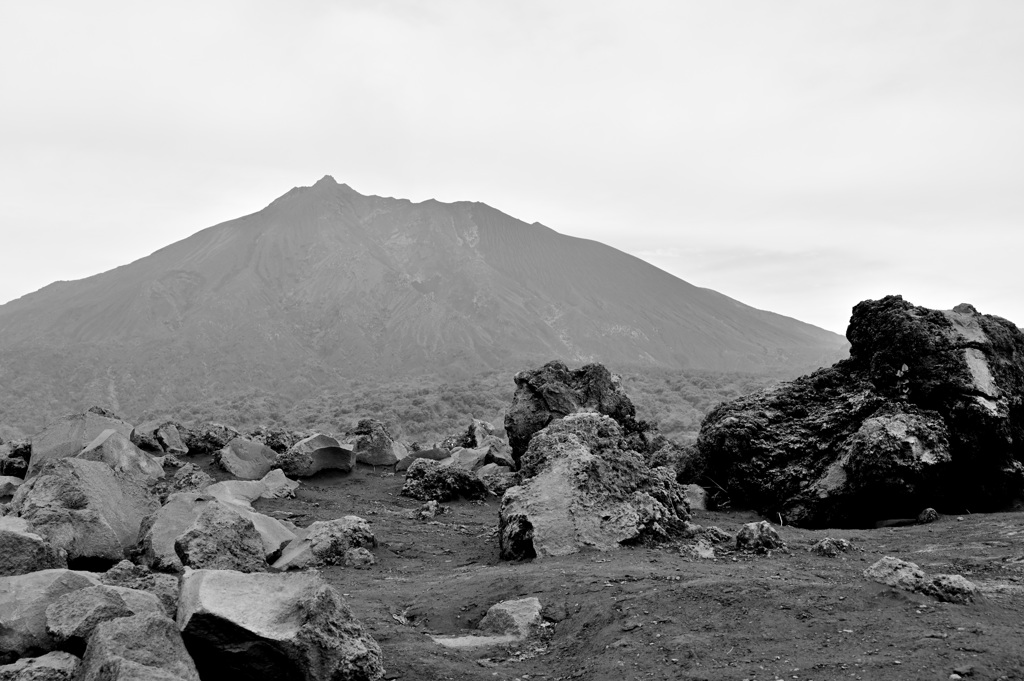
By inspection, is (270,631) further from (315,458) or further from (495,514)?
(315,458)

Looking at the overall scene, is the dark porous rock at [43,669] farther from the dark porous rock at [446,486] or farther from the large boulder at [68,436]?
the large boulder at [68,436]

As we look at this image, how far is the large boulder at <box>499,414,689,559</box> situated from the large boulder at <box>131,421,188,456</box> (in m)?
12.9

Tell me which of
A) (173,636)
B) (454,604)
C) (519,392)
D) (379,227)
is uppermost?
(379,227)

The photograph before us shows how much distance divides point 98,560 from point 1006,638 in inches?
377

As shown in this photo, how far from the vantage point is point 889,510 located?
46.4 feet

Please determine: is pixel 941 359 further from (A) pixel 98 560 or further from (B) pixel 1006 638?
(A) pixel 98 560

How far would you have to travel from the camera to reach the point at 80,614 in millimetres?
6098

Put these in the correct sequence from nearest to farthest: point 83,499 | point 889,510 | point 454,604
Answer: point 454,604, point 83,499, point 889,510

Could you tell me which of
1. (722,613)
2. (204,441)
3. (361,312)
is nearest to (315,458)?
(204,441)

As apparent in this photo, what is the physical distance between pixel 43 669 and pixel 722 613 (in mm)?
5656

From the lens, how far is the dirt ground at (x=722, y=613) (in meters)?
6.45

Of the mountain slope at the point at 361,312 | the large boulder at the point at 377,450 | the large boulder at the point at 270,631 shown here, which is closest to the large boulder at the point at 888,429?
the large boulder at the point at 377,450

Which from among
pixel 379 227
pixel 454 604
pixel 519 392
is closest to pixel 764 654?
pixel 454 604

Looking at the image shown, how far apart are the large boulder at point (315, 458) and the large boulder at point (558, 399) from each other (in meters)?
4.65
